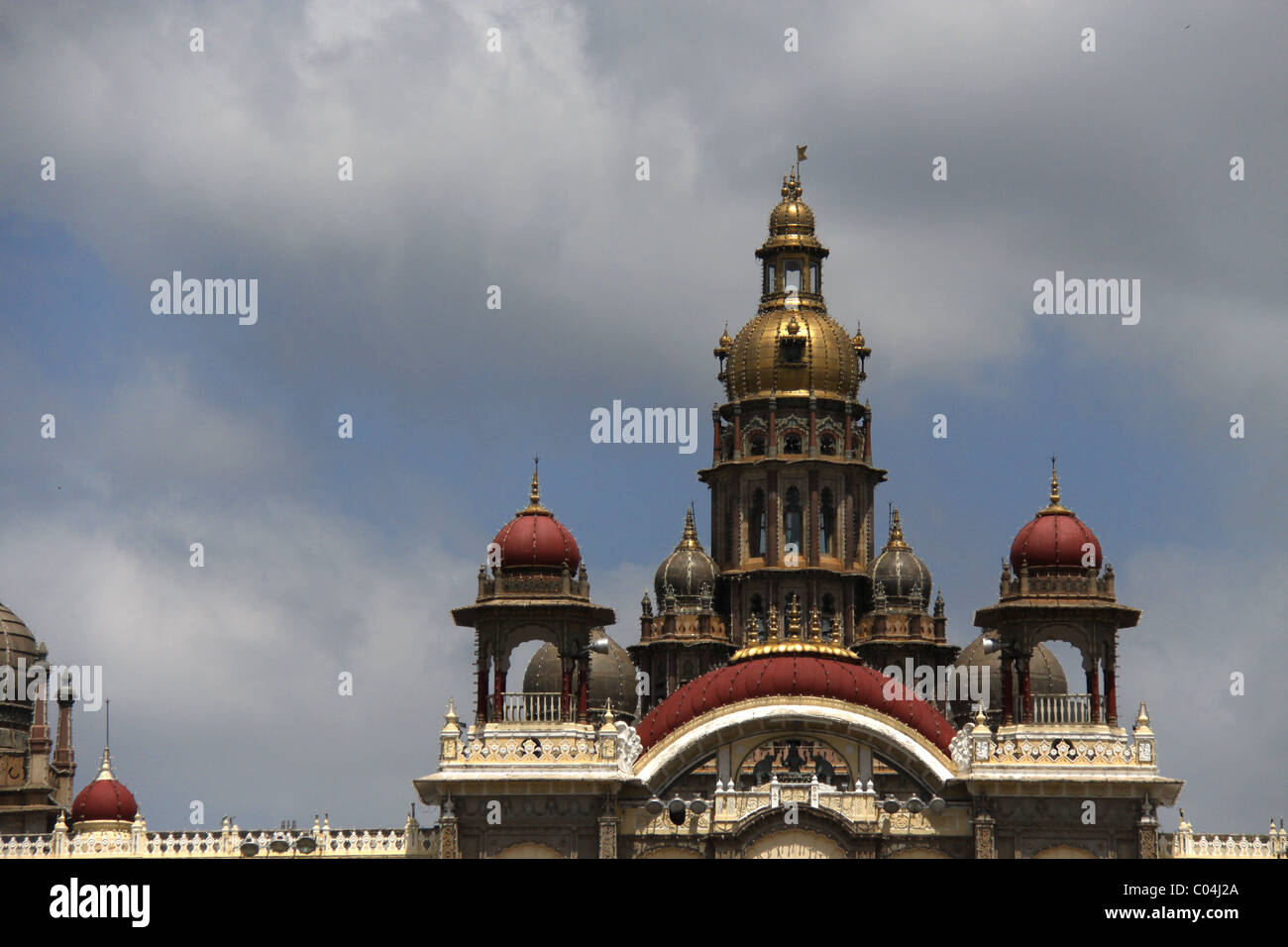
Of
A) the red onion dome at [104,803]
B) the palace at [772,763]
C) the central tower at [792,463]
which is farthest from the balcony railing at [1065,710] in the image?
the red onion dome at [104,803]

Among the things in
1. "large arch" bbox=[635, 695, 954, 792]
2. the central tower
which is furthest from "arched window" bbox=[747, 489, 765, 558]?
→ "large arch" bbox=[635, 695, 954, 792]

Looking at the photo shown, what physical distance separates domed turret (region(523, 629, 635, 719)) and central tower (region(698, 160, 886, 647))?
5.34 m

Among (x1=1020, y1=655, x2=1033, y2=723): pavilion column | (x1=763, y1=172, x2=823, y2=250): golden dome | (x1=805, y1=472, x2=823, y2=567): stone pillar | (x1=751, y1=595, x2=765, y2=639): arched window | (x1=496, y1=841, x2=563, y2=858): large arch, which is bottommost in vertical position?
(x1=496, y1=841, x2=563, y2=858): large arch

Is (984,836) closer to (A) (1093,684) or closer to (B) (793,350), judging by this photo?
(A) (1093,684)

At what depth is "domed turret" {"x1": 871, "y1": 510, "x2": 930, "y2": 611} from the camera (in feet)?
417

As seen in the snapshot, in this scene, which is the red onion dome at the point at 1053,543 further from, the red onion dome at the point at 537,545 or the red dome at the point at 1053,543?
the red onion dome at the point at 537,545

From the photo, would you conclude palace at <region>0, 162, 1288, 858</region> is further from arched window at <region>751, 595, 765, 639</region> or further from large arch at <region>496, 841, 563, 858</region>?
arched window at <region>751, 595, 765, 639</region>

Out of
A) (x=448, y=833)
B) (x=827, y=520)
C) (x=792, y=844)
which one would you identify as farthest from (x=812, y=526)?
(x=448, y=833)

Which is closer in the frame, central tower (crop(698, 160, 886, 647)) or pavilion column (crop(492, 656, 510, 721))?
pavilion column (crop(492, 656, 510, 721))

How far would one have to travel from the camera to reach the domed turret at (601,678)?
129375mm

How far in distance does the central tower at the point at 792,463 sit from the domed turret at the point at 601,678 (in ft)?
17.5

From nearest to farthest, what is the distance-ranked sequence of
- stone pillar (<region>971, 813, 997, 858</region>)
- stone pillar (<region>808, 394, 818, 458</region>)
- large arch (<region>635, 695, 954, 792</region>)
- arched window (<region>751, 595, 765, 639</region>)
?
1. stone pillar (<region>971, 813, 997, 858</region>)
2. large arch (<region>635, 695, 954, 792</region>)
3. arched window (<region>751, 595, 765, 639</region>)
4. stone pillar (<region>808, 394, 818, 458</region>)

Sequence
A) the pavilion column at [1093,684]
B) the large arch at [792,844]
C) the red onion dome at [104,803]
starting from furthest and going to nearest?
the red onion dome at [104,803] < the pavilion column at [1093,684] < the large arch at [792,844]
